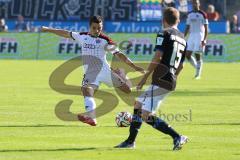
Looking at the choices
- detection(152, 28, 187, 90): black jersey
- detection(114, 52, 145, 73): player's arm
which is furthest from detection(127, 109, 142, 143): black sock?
detection(114, 52, 145, 73): player's arm

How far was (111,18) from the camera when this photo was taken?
49.3 metres

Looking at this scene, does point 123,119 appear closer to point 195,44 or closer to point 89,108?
point 89,108

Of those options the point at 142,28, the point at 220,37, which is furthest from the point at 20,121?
the point at 142,28

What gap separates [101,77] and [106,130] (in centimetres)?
190

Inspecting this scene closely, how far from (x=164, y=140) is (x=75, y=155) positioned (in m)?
2.34

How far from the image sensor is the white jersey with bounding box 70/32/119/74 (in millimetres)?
17344

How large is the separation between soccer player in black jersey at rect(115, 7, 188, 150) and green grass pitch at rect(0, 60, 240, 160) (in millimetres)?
362

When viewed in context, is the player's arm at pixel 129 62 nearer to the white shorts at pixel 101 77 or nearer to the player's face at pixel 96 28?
the player's face at pixel 96 28

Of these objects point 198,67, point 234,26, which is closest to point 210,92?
point 198,67

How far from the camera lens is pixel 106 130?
627 inches

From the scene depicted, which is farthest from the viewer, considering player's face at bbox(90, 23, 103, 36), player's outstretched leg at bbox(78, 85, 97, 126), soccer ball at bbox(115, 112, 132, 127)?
player's face at bbox(90, 23, 103, 36)

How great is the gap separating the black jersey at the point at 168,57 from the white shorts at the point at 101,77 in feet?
13.9

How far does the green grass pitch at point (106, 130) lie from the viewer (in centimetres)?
1291

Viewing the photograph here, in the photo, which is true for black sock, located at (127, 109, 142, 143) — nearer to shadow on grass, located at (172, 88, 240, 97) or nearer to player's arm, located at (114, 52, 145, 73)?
player's arm, located at (114, 52, 145, 73)
